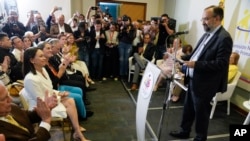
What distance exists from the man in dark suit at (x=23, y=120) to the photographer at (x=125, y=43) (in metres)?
3.15

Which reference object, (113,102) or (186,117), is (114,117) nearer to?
(113,102)

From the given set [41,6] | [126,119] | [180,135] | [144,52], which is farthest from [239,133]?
[41,6]

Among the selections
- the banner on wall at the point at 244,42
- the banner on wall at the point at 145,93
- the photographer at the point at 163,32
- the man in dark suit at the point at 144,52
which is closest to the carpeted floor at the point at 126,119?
the banner on wall at the point at 145,93

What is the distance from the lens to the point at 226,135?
268cm

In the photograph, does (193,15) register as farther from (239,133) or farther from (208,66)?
(239,133)

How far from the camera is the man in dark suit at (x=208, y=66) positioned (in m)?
1.91

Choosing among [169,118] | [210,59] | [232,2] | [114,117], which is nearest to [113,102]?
[114,117]

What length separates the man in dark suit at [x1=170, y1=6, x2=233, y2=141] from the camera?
1908 millimetres

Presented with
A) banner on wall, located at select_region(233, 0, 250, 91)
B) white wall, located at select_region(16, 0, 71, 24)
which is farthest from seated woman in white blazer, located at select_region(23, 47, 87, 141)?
white wall, located at select_region(16, 0, 71, 24)

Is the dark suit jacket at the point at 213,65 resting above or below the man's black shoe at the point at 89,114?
above

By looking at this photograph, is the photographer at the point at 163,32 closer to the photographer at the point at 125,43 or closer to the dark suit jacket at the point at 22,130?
the photographer at the point at 125,43

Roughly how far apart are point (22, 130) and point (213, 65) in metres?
Result: 1.64

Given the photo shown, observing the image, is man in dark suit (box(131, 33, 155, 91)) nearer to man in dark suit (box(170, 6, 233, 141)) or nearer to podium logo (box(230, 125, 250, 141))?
man in dark suit (box(170, 6, 233, 141))

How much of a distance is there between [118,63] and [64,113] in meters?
2.79
